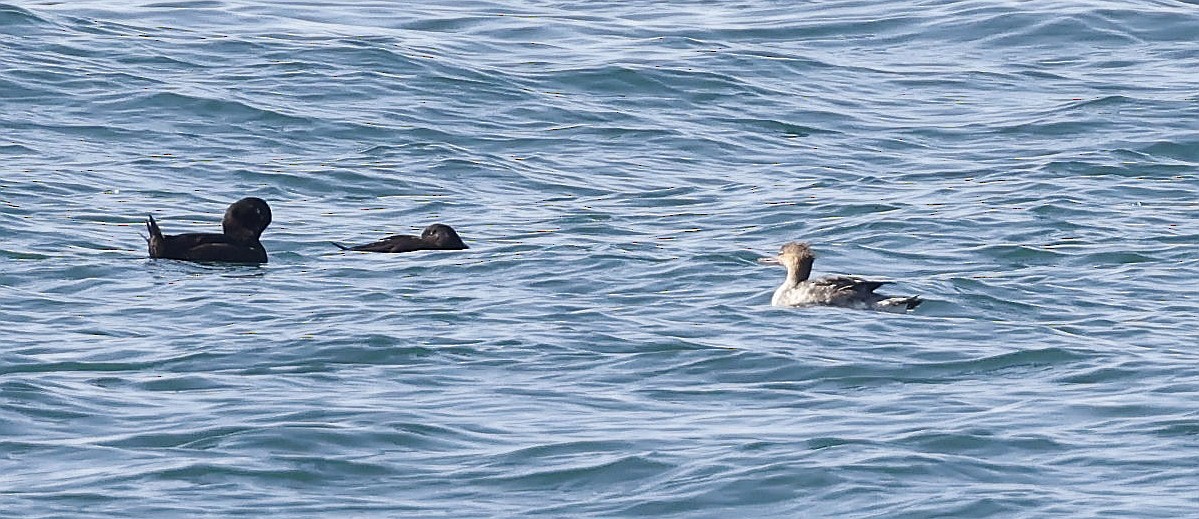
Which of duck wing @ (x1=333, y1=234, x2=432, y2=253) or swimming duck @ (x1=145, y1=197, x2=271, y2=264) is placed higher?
swimming duck @ (x1=145, y1=197, x2=271, y2=264)

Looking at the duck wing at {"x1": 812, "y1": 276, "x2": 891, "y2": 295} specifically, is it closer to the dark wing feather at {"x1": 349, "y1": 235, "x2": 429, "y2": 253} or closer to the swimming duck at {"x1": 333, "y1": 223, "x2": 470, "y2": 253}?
the swimming duck at {"x1": 333, "y1": 223, "x2": 470, "y2": 253}

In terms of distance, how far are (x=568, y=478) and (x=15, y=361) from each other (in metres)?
3.36

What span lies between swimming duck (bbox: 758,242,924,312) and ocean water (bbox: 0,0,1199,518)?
0.13m

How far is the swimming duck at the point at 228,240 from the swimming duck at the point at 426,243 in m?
0.63

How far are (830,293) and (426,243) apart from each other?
2.86 meters

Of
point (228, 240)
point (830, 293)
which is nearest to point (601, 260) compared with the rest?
point (830, 293)

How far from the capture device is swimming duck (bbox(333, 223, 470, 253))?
1471 centimetres

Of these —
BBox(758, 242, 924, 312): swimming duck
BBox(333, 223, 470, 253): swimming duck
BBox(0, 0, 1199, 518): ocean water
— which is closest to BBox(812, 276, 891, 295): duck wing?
BBox(758, 242, 924, 312): swimming duck

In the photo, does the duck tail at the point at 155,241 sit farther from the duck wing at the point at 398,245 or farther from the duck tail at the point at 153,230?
the duck wing at the point at 398,245

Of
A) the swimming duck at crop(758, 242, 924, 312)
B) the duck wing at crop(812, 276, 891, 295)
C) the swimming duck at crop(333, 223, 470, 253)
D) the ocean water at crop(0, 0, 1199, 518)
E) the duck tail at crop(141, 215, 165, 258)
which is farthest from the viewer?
the swimming duck at crop(333, 223, 470, 253)

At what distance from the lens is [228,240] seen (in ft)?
48.1

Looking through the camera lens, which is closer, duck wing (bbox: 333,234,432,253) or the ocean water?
the ocean water

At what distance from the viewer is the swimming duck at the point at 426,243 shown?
48.3 feet

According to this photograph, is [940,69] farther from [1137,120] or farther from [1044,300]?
[1044,300]
